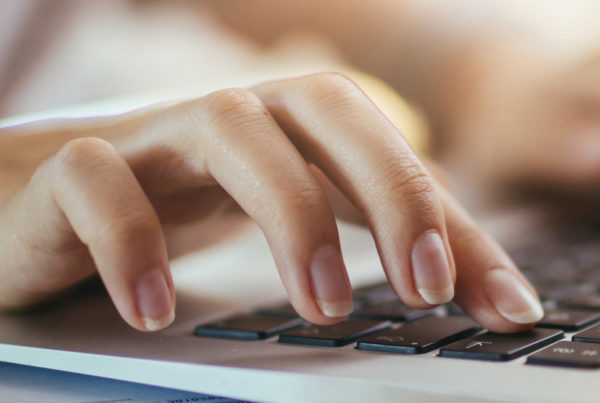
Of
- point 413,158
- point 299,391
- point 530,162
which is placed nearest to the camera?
point 299,391

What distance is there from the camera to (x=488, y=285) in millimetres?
388

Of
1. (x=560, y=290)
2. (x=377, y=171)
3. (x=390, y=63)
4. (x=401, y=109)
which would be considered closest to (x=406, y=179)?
(x=377, y=171)

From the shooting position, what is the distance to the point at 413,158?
1.28 feet

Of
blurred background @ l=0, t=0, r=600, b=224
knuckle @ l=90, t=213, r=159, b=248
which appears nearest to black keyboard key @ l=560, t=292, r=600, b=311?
knuckle @ l=90, t=213, r=159, b=248

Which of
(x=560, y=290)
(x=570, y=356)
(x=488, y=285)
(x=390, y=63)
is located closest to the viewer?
(x=570, y=356)

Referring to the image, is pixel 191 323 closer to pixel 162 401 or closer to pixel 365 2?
pixel 162 401

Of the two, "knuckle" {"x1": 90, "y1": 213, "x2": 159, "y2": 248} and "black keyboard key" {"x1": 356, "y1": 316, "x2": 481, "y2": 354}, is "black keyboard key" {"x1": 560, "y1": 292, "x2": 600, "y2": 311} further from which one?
"knuckle" {"x1": 90, "y1": 213, "x2": 159, "y2": 248}

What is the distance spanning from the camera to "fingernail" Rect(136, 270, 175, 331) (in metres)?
0.33

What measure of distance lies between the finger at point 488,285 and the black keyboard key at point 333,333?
6 cm

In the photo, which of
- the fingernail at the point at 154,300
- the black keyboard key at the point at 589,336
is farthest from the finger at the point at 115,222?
the black keyboard key at the point at 589,336

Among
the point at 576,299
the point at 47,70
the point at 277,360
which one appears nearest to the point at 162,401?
the point at 277,360

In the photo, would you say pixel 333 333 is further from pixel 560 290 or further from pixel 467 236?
pixel 560 290

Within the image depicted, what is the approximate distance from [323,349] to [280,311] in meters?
0.12

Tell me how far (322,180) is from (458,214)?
0.12 meters
